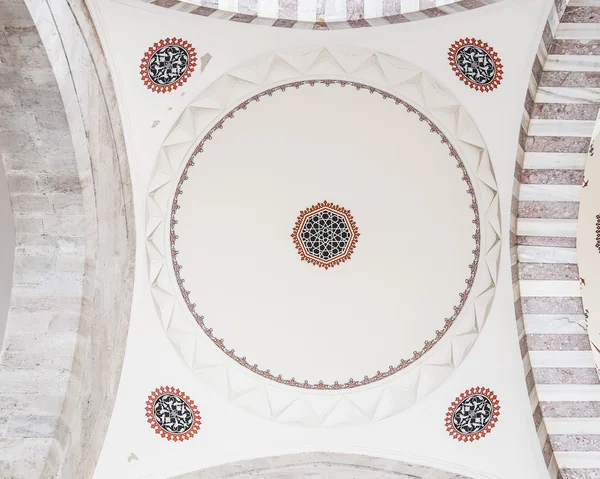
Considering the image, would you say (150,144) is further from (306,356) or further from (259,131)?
(306,356)

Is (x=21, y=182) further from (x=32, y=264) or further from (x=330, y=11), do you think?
(x=330, y=11)

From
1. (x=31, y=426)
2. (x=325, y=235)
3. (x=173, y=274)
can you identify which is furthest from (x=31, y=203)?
(x=325, y=235)

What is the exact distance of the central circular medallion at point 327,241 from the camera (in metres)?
6.65

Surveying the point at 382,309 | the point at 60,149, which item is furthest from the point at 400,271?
the point at 60,149

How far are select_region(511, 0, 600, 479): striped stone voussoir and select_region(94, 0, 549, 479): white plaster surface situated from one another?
115mm

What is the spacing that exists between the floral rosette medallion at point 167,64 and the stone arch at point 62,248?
12.8 inches

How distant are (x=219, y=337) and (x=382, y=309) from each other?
1.47 metres

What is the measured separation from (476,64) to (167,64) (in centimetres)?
237

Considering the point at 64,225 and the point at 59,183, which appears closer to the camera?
the point at 59,183

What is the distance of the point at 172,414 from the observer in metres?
6.48

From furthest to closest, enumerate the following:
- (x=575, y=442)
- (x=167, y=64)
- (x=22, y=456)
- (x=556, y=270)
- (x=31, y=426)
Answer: (x=556, y=270), (x=575, y=442), (x=167, y=64), (x=31, y=426), (x=22, y=456)

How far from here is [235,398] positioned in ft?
21.8

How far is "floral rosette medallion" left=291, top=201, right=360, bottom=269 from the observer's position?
693cm

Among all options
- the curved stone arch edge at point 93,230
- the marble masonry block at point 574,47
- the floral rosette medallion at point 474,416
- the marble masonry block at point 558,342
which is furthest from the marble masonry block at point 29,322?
the marble masonry block at point 574,47
